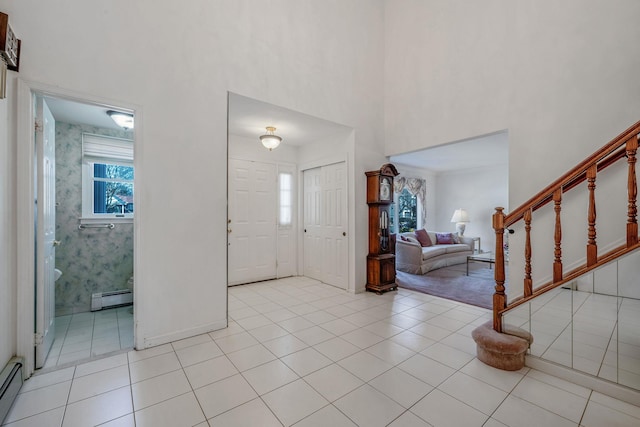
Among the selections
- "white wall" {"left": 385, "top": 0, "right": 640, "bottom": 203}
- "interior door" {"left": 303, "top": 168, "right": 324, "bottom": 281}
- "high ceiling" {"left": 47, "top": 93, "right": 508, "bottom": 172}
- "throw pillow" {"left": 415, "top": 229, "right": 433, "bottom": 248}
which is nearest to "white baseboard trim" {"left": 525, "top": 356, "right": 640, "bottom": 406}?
"white wall" {"left": 385, "top": 0, "right": 640, "bottom": 203}

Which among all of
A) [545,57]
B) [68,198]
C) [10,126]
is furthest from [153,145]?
[545,57]

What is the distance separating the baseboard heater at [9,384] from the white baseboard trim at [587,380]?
12.1 feet

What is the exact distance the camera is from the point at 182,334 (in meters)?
2.75

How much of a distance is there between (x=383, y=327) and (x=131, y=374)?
7.75 feet

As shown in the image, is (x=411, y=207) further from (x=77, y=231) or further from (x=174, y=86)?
(x=77, y=231)

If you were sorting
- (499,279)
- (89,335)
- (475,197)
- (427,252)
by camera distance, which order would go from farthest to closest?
(475,197) < (427,252) < (89,335) < (499,279)

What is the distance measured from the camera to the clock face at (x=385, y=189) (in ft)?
14.4

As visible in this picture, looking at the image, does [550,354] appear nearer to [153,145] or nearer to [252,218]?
[153,145]

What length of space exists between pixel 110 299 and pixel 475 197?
9.06m

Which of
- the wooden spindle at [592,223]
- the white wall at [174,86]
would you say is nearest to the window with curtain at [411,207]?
the white wall at [174,86]

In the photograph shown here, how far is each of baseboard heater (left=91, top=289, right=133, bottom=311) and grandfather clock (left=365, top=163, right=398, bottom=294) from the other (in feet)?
11.6

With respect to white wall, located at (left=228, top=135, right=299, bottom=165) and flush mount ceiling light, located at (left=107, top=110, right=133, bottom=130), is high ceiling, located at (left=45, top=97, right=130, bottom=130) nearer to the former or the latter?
flush mount ceiling light, located at (left=107, top=110, right=133, bottom=130)

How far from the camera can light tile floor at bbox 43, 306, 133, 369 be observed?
2447mm

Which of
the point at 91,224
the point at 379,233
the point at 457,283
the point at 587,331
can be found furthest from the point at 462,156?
the point at 91,224
